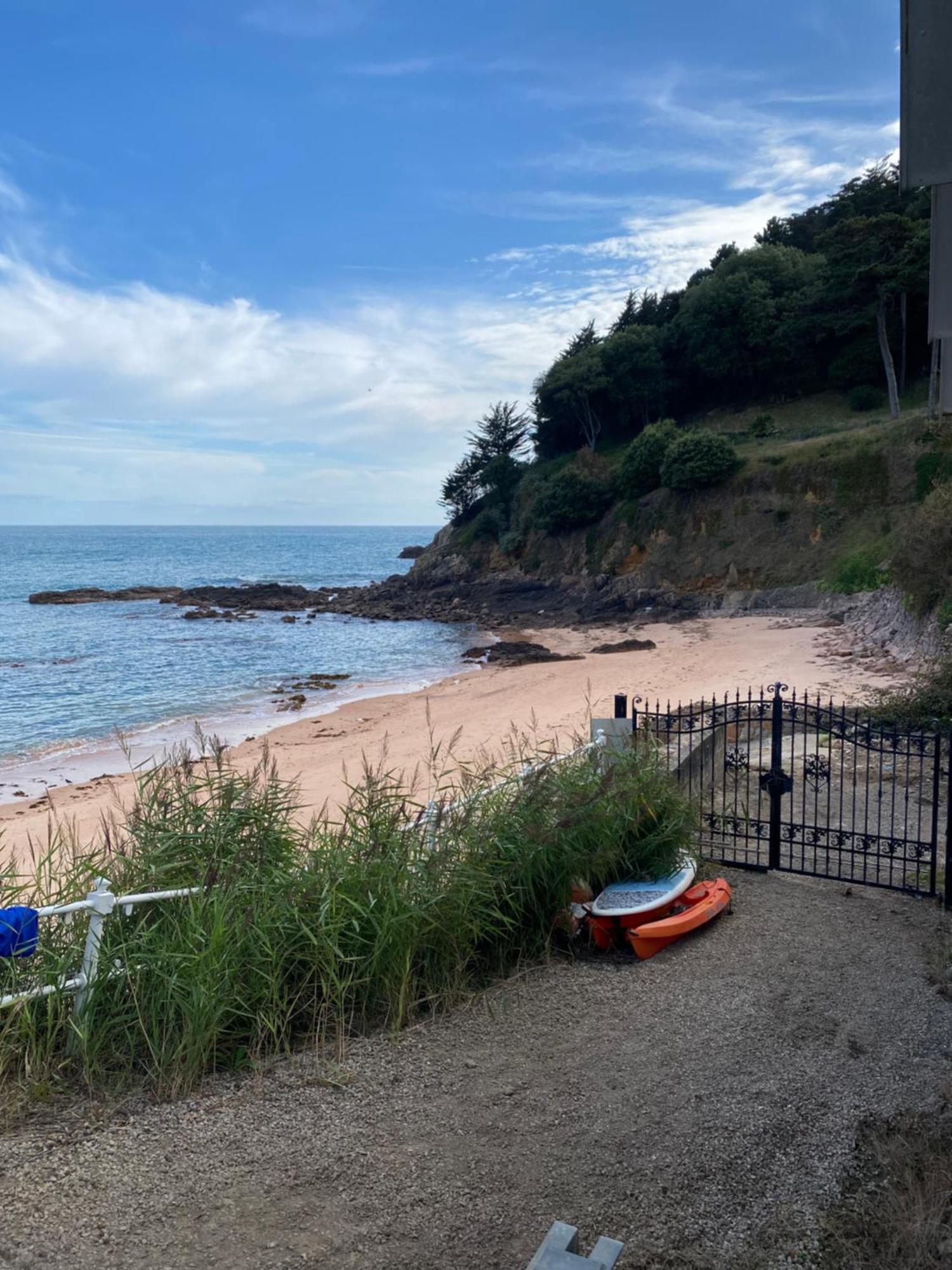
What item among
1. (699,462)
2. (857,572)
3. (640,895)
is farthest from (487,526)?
(640,895)

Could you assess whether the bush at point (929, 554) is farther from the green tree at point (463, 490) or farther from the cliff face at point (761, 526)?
the green tree at point (463, 490)

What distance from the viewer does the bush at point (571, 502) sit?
4144 cm

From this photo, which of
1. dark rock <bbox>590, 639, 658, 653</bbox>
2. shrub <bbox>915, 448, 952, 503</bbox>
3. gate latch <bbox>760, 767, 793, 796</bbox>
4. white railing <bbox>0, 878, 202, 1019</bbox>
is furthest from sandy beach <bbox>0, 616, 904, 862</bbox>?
shrub <bbox>915, 448, 952, 503</bbox>

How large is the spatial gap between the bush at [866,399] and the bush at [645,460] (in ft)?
36.2

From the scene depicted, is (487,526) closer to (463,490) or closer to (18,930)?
(463,490)

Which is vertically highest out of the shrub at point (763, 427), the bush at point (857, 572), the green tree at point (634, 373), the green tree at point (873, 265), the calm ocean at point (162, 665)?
the green tree at point (873, 265)

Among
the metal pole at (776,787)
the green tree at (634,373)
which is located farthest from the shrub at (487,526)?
the metal pole at (776,787)

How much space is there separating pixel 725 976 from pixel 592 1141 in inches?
72.9

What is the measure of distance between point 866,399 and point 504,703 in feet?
110

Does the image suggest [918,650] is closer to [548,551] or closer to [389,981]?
[389,981]

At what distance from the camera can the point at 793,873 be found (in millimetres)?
7215

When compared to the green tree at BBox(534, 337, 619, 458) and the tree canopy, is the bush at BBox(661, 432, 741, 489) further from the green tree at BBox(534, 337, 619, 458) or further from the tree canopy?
the green tree at BBox(534, 337, 619, 458)

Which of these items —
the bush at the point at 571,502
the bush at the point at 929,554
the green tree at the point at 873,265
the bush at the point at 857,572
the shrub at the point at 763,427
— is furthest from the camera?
the shrub at the point at 763,427

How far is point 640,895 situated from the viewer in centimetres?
595
